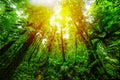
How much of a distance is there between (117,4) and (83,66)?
17.5 feet

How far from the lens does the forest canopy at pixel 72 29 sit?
7.23 metres

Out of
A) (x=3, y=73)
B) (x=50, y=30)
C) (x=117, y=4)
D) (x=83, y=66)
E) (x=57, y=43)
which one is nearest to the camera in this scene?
(x=117, y=4)

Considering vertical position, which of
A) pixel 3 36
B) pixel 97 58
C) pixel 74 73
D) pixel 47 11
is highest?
pixel 47 11

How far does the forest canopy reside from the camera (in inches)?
285

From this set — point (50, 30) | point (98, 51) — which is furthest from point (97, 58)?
point (50, 30)

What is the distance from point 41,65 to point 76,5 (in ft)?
21.9

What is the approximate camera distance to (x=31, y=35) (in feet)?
32.7

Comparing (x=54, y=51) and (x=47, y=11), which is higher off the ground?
(x=47, y=11)

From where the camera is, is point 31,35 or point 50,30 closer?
point 31,35

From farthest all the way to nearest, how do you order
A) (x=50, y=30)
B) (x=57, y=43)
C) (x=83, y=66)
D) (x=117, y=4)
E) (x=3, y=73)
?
1. (x=57, y=43)
2. (x=50, y=30)
3. (x=83, y=66)
4. (x=3, y=73)
5. (x=117, y=4)

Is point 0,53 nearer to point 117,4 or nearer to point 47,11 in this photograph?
point 47,11

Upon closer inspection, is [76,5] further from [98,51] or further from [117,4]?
[117,4]

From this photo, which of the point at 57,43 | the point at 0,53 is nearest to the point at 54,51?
the point at 57,43

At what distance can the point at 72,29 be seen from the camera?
45.0 feet
